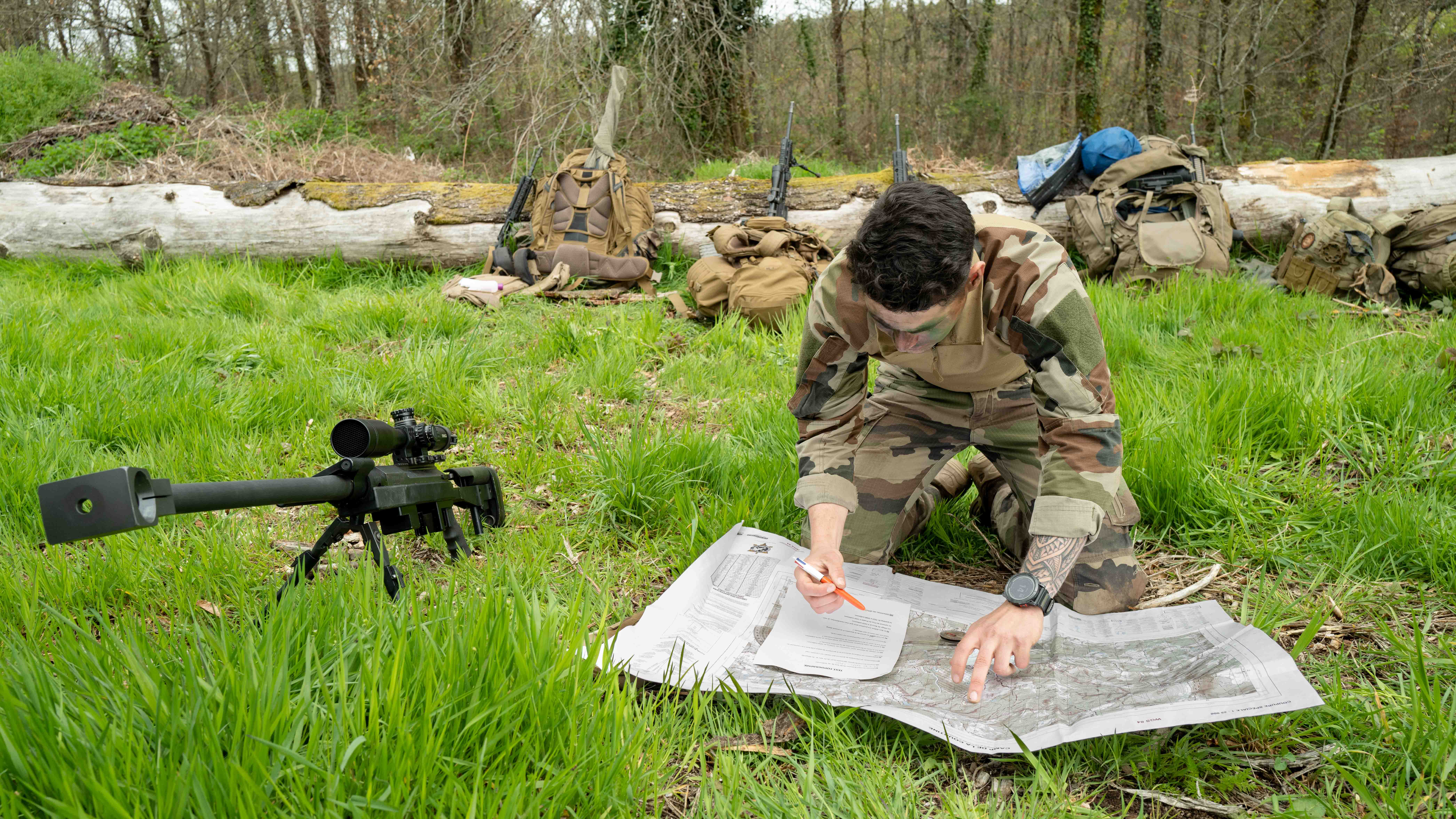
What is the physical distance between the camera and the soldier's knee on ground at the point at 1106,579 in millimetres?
2227

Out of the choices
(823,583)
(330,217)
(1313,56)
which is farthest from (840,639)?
(1313,56)

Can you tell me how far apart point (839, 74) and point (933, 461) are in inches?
522

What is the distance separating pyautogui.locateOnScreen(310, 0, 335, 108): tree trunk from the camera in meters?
13.6

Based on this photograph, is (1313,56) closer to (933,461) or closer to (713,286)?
(713,286)

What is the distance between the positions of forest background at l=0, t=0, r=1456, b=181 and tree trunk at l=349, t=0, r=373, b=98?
0.05m

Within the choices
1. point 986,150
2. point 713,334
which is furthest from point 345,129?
point 986,150

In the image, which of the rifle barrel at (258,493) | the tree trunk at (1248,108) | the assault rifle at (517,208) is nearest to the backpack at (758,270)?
the assault rifle at (517,208)

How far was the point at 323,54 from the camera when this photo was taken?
1430 centimetres

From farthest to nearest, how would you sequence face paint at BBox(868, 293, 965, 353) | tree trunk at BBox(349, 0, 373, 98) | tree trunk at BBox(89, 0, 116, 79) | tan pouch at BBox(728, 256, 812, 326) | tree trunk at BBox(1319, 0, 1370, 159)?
tree trunk at BBox(89, 0, 116, 79), tree trunk at BBox(349, 0, 373, 98), tree trunk at BBox(1319, 0, 1370, 159), tan pouch at BBox(728, 256, 812, 326), face paint at BBox(868, 293, 965, 353)

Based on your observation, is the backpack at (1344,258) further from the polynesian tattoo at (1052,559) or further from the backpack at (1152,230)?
the polynesian tattoo at (1052,559)

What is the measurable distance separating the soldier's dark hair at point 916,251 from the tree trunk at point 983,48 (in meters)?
13.4

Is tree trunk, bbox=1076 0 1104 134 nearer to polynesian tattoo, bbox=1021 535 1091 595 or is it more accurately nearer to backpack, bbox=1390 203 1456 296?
backpack, bbox=1390 203 1456 296

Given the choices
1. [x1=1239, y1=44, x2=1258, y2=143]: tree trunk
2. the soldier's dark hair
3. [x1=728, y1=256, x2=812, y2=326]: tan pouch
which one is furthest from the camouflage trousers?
[x1=1239, y1=44, x2=1258, y2=143]: tree trunk

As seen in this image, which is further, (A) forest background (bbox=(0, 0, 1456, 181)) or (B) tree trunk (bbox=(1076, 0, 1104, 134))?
(B) tree trunk (bbox=(1076, 0, 1104, 134))
